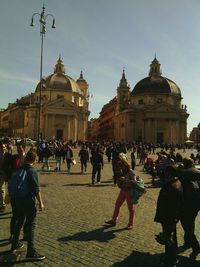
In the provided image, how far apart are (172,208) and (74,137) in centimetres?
8623

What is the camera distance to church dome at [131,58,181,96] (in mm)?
100319

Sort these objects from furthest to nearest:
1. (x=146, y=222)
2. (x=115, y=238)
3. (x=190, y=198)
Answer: (x=146, y=222) → (x=115, y=238) → (x=190, y=198)

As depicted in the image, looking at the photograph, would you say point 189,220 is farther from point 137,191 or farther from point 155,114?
point 155,114

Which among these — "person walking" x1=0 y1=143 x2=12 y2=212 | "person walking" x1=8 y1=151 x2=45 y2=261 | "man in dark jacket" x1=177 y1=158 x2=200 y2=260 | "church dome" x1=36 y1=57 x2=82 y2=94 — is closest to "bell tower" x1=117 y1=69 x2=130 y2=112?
"church dome" x1=36 y1=57 x2=82 y2=94

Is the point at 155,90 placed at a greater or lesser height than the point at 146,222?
Answer: greater

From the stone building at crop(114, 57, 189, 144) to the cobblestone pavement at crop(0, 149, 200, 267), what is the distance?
83.5m

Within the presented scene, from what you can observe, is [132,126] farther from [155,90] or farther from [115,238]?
[115,238]


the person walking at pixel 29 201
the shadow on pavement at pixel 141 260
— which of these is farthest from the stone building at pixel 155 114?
the person walking at pixel 29 201

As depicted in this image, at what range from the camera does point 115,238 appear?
28.0 ft

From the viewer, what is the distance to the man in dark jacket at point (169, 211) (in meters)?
6.50

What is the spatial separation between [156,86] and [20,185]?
96237 mm

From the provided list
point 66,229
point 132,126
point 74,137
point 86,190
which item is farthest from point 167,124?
point 66,229

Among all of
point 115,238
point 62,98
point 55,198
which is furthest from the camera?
point 62,98

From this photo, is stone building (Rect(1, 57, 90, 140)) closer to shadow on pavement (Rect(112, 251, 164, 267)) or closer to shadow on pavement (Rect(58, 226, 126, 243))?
shadow on pavement (Rect(58, 226, 126, 243))
